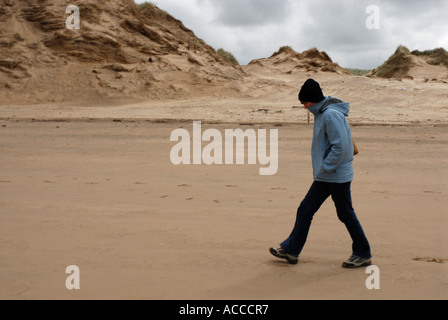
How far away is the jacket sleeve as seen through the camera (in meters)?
3.70

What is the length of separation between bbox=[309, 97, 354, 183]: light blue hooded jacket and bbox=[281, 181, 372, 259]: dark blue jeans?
0.33 feet

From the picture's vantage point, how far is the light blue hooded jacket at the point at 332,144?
3.71 metres

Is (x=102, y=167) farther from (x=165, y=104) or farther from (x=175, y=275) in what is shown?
(x=165, y=104)

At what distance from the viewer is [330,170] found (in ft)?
12.2

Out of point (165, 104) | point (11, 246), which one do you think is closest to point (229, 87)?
point (165, 104)

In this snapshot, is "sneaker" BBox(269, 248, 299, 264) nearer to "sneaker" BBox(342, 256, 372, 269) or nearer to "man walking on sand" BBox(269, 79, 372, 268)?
"man walking on sand" BBox(269, 79, 372, 268)

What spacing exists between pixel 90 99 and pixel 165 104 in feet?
11.8
